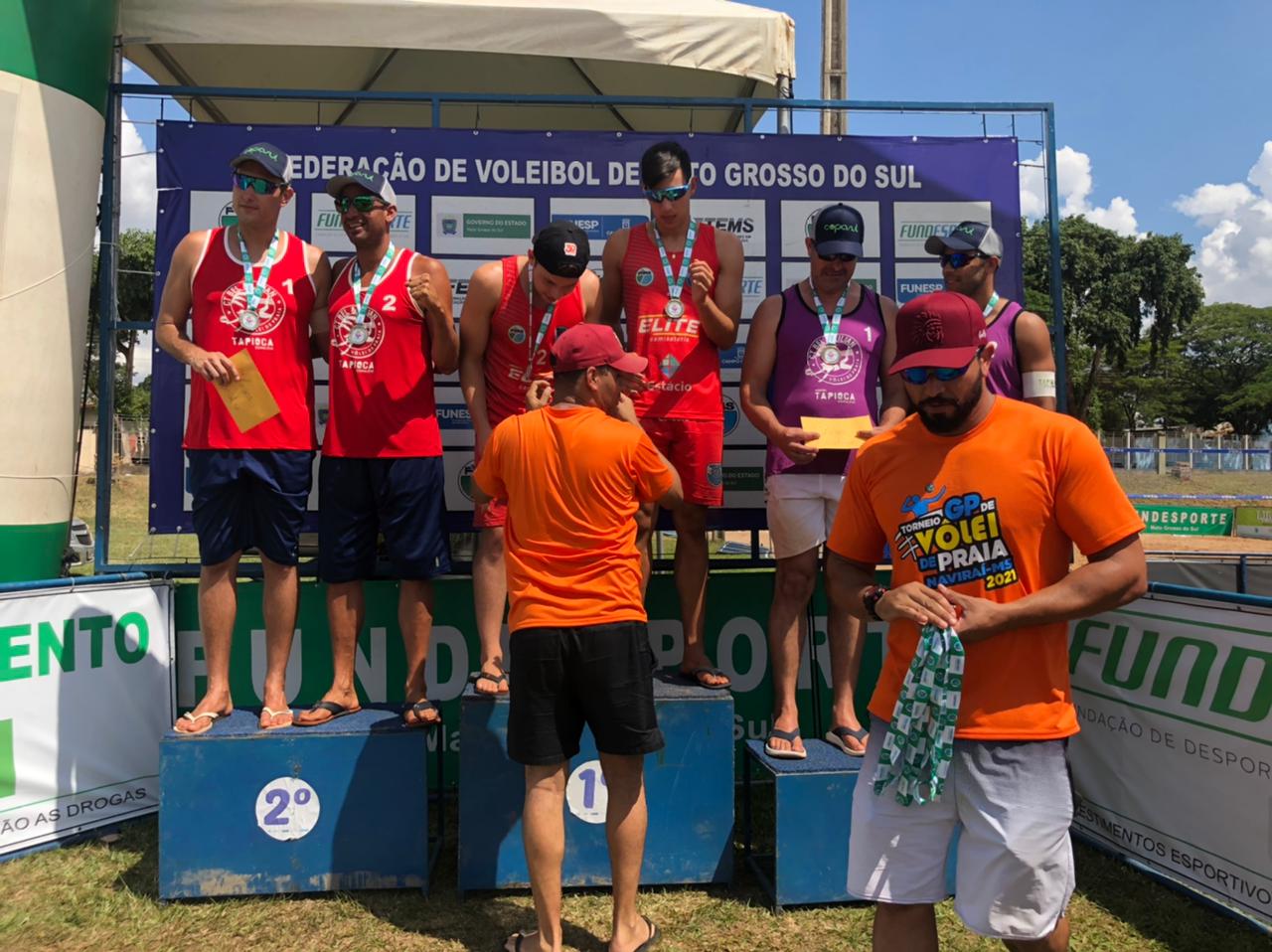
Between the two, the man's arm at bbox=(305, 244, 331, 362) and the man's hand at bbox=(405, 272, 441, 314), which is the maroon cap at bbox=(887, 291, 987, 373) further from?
the man's arm at bbox=(305, 244, 331, 362)

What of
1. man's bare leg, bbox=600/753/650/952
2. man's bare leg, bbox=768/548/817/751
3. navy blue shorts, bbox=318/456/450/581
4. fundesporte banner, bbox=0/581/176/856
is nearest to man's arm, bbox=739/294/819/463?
man's bare leg, bbox=768/548/817/751

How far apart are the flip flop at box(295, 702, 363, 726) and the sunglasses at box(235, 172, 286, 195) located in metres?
2.04

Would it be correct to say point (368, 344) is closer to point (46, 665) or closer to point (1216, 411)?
point (46, 665)

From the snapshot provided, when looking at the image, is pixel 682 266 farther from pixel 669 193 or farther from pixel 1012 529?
pixel 1012 529

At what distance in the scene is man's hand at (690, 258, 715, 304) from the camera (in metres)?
3.67

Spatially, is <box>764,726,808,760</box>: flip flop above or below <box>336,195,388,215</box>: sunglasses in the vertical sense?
below

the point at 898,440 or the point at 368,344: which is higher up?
the point at 368,344

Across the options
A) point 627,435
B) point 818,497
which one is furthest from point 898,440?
point 818,497

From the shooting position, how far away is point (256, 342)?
357 cm

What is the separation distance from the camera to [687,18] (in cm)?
498

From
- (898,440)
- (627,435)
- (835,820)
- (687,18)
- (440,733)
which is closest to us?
(898,440)

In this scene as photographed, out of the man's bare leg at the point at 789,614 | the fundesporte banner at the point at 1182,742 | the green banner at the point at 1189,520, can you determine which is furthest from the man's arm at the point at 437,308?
the green banner at the point at 1189,520

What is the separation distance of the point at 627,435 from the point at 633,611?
55 cm

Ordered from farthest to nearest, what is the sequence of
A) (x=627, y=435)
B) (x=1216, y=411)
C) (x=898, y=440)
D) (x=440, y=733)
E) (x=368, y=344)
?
(x=1216, y=411) → (x=440, y=733) → (x=368, y=344) → (x=627, y=435) → (x=898, y=440)
